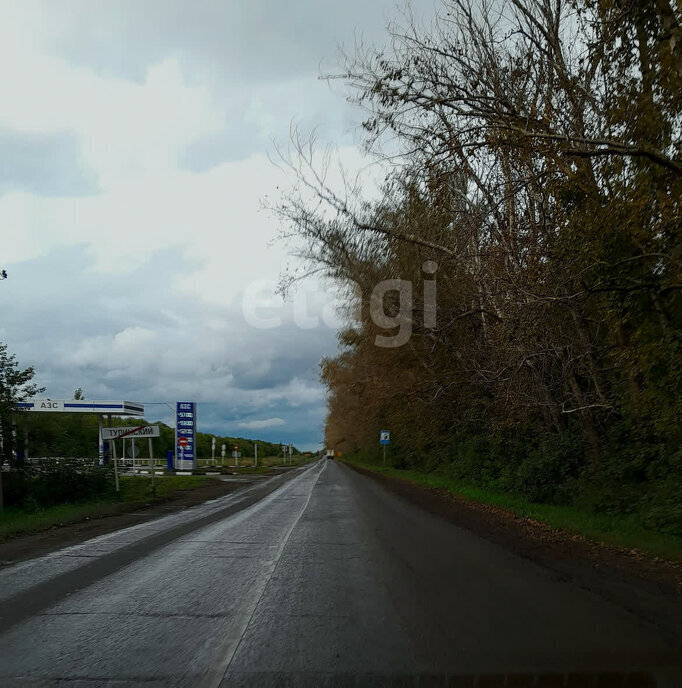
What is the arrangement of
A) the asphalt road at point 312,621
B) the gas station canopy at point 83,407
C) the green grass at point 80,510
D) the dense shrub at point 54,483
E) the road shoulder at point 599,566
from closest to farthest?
1. the asphalt road at point 312,621
2. the road shoulder at point 599,566
3. the green grass at point 80,510
4. the dense shrub at point 54,483
5. the gas station canopy at point 83,407

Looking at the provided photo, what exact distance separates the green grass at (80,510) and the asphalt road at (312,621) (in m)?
5.26

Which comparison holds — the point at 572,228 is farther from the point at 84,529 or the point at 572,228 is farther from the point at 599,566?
the point at 84,529

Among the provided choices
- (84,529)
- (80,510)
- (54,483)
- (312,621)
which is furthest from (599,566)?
(54,483)

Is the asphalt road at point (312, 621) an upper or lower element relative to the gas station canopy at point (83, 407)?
lower

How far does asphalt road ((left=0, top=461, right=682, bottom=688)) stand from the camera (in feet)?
15.4

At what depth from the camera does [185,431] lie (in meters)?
46.2

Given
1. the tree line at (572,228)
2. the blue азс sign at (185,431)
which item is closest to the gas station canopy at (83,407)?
the blue азс sign at (185,431)

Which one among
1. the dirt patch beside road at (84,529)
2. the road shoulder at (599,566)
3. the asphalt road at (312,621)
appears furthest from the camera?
the dirt patch beside road at (84,529)

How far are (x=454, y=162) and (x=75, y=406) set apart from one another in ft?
125

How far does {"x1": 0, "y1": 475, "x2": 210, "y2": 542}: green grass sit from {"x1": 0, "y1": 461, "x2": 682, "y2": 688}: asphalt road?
17.3 feet

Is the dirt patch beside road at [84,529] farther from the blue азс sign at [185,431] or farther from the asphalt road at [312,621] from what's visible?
the blue азс sign at [185,431]

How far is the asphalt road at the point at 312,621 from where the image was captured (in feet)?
15.4

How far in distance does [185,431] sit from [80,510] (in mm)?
27552

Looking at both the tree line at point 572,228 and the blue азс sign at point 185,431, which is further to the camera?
the blue азс sign at point 185,431
